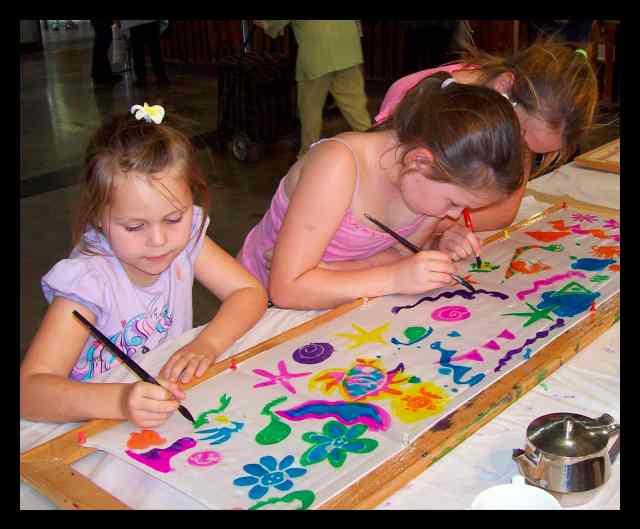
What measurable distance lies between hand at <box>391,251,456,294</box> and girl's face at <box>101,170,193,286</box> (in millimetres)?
406

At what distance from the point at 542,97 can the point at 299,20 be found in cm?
249

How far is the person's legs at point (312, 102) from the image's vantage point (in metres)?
3.81

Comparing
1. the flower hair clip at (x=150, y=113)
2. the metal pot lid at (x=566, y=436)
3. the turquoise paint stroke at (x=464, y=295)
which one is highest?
the flower hair clip at (x=150, y=113)

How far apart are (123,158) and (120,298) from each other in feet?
0.78

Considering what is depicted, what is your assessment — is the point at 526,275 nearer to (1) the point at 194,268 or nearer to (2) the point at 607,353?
(2) the point at 607,353

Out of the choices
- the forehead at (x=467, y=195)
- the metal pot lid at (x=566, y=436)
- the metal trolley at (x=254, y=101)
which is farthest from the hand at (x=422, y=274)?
the metal trolley at (x=254, y=101)

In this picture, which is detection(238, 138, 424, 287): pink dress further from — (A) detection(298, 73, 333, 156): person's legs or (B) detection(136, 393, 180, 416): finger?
(A) detection(298, 73, 333, 156): person's legs

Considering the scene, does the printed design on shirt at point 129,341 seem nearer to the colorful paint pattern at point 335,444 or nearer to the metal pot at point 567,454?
the colorful paint pattern at point 335,444

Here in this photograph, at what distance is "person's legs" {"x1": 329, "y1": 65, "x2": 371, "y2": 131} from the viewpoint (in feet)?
12.6

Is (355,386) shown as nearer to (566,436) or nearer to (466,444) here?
(466,444)

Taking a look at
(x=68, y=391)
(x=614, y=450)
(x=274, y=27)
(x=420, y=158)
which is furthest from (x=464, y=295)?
(x=274, y=27)

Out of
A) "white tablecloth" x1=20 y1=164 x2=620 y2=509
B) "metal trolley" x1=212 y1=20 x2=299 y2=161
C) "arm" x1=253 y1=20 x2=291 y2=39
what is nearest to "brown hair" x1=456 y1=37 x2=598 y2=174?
"white tablecloth" x1=20 y1=164 x2=620 y2=509

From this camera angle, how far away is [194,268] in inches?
53.4

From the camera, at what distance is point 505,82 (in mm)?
1516
